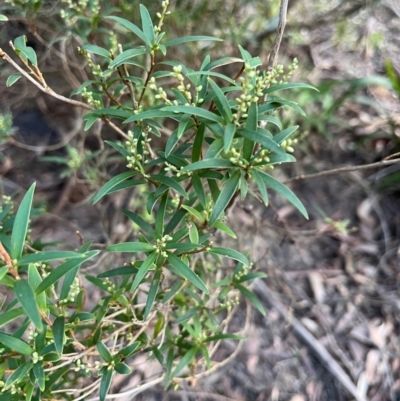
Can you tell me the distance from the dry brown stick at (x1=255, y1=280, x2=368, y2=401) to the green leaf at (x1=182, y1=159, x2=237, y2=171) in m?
1.37

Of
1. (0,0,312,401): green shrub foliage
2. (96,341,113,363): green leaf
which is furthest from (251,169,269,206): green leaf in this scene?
(96,341,113,363): green leaf

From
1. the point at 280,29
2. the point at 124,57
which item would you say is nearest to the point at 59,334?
the point at 124,57

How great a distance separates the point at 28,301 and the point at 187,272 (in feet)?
1.07

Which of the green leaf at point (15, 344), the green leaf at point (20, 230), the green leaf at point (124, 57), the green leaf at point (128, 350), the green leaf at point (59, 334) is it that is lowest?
the green leaf at point (128, 350)

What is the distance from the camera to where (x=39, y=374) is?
0.82 m

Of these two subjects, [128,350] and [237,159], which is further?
[128,350]

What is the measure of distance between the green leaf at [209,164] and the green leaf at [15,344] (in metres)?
0.51

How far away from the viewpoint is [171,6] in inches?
78.9

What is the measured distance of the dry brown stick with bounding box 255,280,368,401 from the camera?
1.78 metres

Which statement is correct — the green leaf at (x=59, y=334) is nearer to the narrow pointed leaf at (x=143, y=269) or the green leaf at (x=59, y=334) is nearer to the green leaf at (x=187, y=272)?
the narrow pointed leaf at (x=143, y=269)

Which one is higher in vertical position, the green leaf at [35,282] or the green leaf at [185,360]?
the green leaf at [35,282]

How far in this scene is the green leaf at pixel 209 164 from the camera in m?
0.77

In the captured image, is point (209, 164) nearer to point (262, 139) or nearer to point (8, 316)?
point (262, 139)

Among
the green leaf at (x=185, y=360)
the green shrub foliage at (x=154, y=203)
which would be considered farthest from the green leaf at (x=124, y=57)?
the green leaf at (x=185, y=360)
